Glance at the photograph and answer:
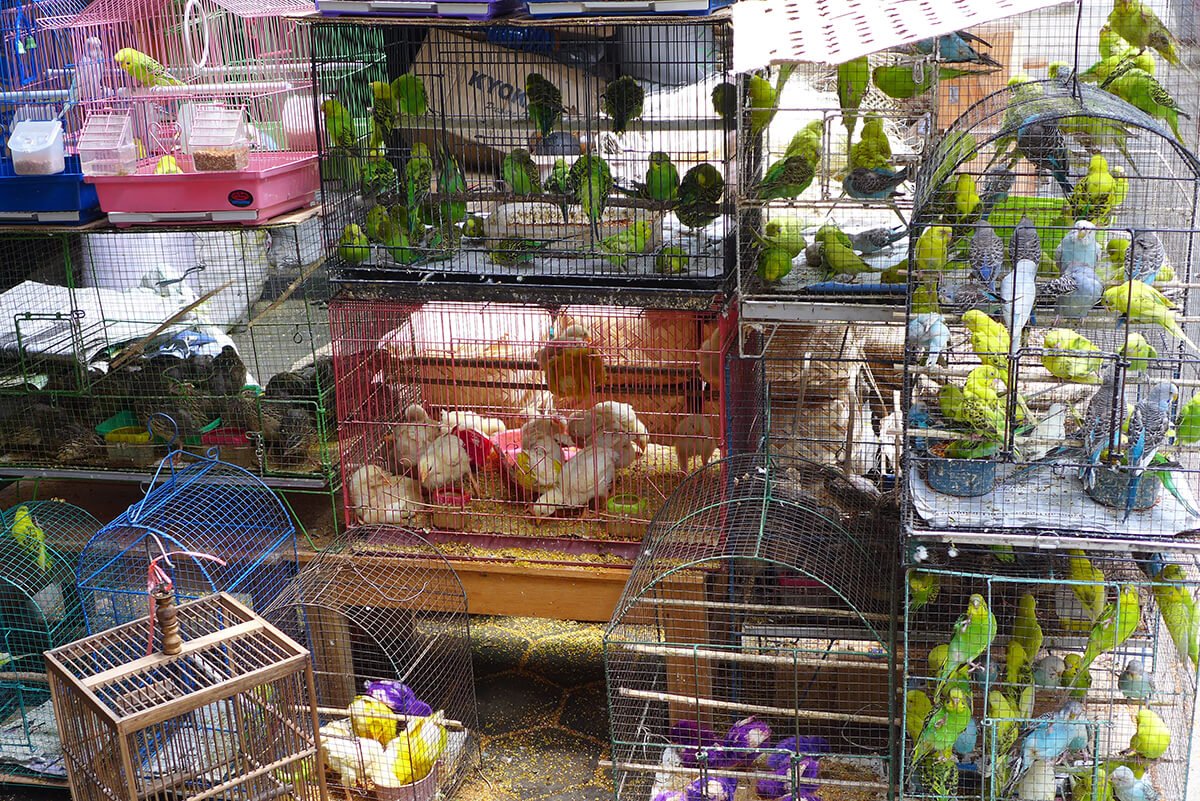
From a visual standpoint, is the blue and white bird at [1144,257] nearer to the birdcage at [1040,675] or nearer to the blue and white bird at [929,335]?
the blue and white bird at [929,335]

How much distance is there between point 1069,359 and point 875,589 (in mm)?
1092

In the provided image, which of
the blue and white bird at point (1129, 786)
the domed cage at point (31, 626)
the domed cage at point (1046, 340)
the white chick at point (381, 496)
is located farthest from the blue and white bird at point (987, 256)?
the domed cage at point (31, 626)

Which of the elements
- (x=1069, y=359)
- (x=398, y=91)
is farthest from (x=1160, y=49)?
(x=398, y=91)

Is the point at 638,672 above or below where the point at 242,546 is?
below

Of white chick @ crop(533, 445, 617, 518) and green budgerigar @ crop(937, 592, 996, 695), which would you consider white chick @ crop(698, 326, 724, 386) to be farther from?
green budgerigar @ crop(937, 592, 996, 695)

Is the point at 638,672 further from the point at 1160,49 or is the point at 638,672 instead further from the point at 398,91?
the point at 1160,49

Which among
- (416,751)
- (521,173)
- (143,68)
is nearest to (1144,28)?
(521,173)

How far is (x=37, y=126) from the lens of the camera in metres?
4.50

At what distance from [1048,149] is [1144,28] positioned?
0.61m

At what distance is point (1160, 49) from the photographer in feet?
11.6

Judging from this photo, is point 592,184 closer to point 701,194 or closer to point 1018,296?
point 701,194

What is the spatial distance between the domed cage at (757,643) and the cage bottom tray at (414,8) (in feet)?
5.30

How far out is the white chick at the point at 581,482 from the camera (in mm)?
4266

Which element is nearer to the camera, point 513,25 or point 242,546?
point 513,25
